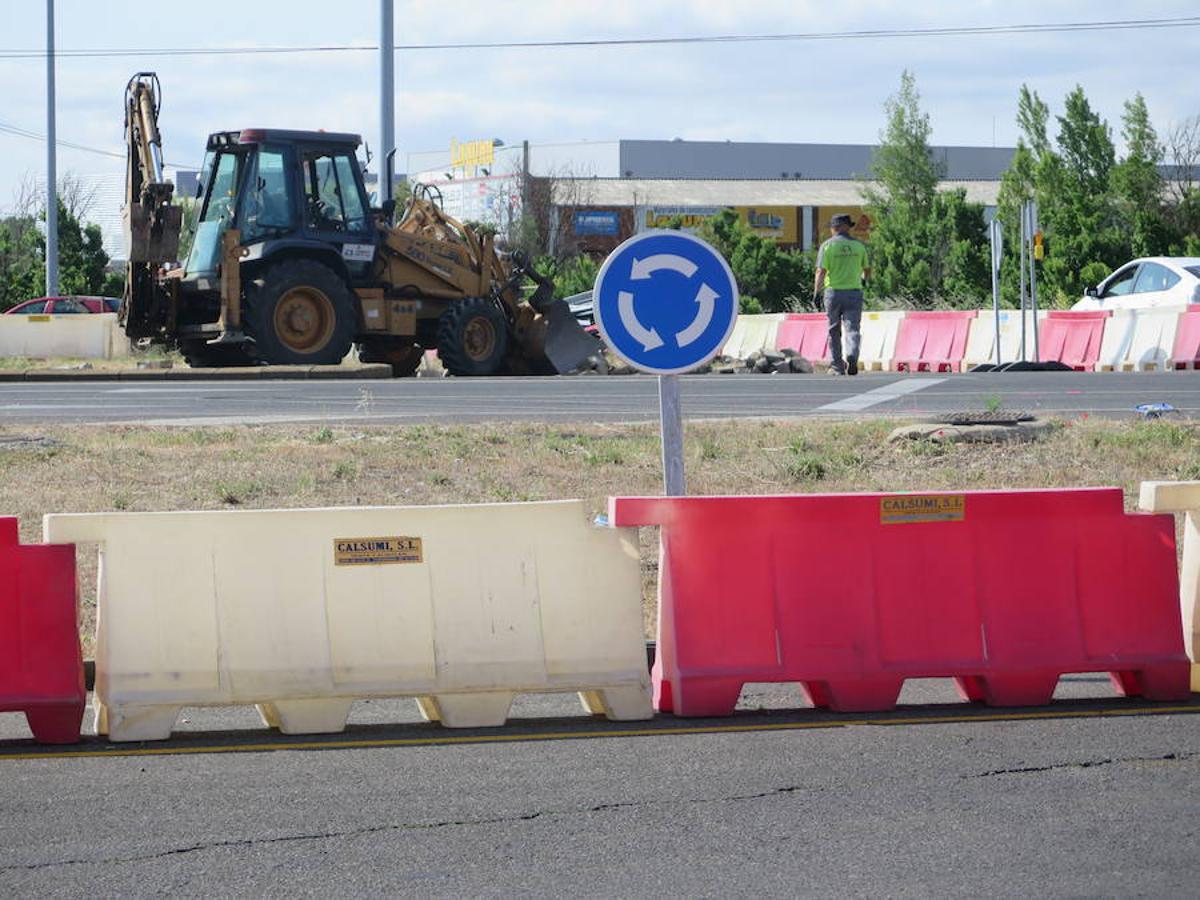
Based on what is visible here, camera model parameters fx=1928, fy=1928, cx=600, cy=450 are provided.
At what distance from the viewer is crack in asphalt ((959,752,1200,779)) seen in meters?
6.16

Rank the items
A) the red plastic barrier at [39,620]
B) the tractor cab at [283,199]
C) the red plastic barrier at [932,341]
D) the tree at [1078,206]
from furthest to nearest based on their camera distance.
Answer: the tree at [1078,206] < the red plastic barrier at [932,341] < the tractor cab at [283,199] < the red plastic barrier at [39,620]

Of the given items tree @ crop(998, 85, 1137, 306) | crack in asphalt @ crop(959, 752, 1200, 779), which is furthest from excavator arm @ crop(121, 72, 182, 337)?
tree @ crop(998, 85, 1137, 306)

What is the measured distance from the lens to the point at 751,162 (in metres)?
112

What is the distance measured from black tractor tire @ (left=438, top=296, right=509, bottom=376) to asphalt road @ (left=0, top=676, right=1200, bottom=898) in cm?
1826

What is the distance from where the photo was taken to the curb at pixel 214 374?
24.1 metres

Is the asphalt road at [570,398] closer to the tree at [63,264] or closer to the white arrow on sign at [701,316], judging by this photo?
the white arrow on sign at [701,316]

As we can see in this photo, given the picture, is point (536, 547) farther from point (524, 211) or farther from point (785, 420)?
point (524, 211)

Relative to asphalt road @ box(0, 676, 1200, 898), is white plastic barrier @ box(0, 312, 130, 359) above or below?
above

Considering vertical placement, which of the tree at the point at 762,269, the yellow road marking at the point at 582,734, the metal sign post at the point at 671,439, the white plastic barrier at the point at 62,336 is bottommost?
the yellow road marking at the point at 582,734

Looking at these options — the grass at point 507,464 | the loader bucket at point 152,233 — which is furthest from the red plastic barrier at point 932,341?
the grass at point 507,464

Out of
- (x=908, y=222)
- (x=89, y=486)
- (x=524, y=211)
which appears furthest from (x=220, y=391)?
(x=524, y=211)

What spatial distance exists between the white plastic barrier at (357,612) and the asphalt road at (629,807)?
156mm

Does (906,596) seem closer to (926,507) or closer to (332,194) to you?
(926,507)

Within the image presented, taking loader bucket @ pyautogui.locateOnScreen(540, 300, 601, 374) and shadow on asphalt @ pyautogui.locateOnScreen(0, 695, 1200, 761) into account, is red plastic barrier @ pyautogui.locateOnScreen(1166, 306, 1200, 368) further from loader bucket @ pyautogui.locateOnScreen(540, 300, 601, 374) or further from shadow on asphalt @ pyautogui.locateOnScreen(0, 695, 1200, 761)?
shadow on asphalt @ pyautogui.locateOnScreen(0, 695, 1200, 761)
